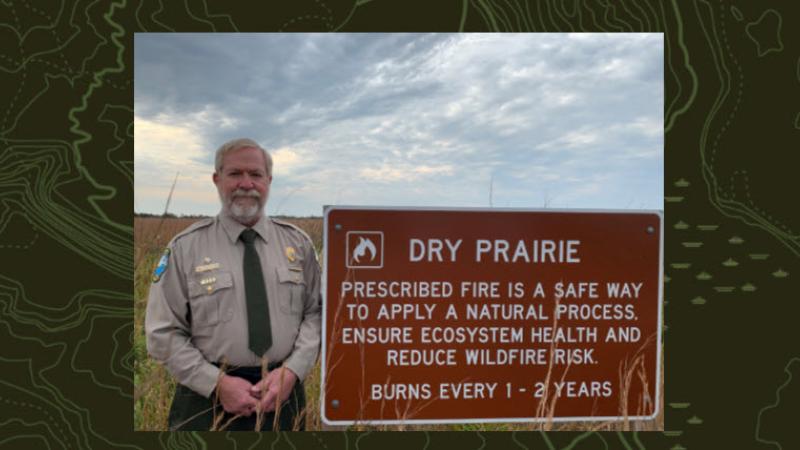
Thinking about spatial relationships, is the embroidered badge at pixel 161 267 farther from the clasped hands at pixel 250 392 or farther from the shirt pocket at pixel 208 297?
the clasped hands at pixel 250 392

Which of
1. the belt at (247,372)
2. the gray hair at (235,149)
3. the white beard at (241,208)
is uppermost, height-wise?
the gray hair at (235,149)

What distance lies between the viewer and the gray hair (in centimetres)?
249

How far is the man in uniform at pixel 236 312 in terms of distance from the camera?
2.34 m

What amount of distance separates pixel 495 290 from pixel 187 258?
161 centimetres

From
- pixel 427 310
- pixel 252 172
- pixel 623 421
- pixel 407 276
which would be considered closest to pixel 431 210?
pixel 407 276

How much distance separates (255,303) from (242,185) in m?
0.64

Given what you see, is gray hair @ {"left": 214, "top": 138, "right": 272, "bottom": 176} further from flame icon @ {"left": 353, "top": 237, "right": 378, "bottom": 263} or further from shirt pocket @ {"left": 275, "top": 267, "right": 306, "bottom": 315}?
flame icon @ {"left": 353, "top": 237, "right": 378, "bottom": 263}

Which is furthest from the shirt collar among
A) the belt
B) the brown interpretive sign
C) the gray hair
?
the belt

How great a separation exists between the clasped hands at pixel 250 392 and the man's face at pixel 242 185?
2.67 feet

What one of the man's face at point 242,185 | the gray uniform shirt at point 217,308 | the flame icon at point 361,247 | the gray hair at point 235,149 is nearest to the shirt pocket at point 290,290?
the gray uniform shirt at point 217,308

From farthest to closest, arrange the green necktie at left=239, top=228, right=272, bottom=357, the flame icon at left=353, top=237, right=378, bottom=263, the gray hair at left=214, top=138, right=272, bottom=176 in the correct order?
the gray hair at left=214, top=138, right=272, bottom=176
the green necktie at left=239, top=228, right=272, bottom=357
the flame icon at left=353, top=237, right=378, bottom=263

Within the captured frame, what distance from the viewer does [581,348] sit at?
238 centimetres

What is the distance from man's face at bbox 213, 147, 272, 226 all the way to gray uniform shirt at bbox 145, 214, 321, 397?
0.19ft

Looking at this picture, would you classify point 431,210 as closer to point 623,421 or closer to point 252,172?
point 252,172
